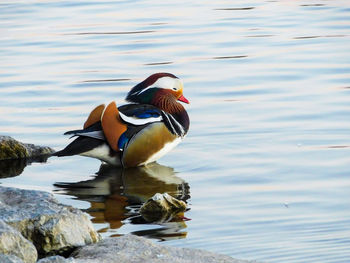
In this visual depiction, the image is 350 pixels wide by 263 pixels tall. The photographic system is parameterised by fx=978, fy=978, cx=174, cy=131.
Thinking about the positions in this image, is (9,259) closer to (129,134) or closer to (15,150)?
(129,134)

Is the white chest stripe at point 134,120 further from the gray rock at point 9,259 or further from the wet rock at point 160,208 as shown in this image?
the gray rock at point 9,259

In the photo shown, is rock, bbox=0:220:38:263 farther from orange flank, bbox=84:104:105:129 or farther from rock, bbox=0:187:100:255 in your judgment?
orange flank, bbox=84:104:105:129

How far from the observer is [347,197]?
828 cm

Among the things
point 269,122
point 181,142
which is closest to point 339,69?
point 269,122

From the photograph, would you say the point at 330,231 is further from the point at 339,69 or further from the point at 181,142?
the point at 339,69

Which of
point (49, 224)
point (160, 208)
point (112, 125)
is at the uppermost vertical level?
point (49, 224)

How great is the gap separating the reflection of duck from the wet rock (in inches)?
2.5

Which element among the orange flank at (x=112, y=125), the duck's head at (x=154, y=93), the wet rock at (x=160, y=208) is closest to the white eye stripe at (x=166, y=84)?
the duck's head at (x=154, y=93)

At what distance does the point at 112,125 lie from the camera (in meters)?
9.53

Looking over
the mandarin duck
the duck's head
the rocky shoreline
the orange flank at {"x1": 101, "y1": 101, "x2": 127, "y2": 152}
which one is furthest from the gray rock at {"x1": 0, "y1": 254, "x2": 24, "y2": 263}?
the duck's head

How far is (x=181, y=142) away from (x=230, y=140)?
21.1 inches

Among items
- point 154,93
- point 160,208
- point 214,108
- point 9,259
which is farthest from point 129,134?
point 9,259

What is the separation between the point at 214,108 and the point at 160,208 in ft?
13.3

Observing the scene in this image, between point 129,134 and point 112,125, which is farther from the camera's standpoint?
point 129,134
